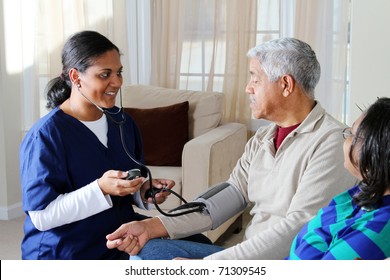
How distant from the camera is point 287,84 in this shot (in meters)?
2.01

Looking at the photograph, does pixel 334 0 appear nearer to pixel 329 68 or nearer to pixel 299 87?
pixel 329 68

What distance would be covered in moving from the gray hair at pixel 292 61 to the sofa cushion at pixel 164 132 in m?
1.72

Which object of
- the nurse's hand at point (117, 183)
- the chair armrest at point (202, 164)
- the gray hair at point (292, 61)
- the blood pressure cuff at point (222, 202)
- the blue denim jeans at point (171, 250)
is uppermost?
the gray hair at point (292, 61)

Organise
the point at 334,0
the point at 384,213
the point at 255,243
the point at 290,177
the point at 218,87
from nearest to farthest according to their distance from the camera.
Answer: the point at 384,213 < the point at 255,243 < the point at 290,177 < the point at 334,0 < the point at 218,87

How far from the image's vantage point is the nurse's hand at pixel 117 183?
1.96 meters

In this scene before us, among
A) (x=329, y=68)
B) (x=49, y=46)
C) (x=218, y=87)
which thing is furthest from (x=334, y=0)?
(x=49, y=46)

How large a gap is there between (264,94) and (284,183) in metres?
0.28

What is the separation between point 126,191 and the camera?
78.0 inches

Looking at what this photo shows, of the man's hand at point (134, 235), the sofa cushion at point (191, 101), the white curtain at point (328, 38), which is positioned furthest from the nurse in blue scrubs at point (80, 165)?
the white curtain at point (328, 38)

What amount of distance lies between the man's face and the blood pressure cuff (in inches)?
10.3

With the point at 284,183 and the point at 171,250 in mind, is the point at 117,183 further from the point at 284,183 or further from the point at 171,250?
the point at 284,183

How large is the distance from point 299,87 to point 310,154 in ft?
0.75

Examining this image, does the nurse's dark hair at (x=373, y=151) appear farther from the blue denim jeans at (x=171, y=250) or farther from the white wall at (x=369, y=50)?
the white wall at (x=369, y=50)

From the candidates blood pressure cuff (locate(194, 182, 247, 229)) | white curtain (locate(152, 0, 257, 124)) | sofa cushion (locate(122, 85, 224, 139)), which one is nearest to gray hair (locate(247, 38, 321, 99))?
blood pressure cuff (locate(194, 182, 247, 229))
